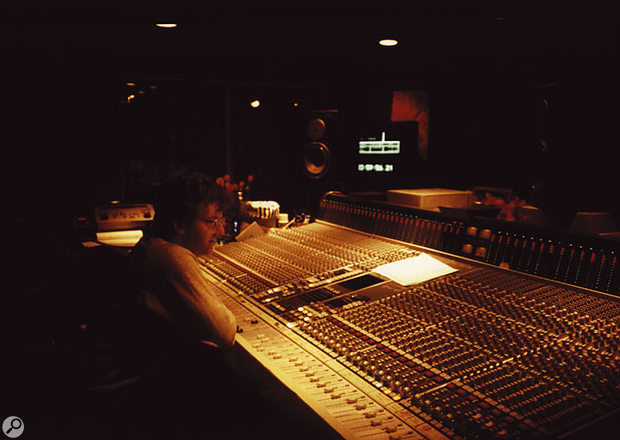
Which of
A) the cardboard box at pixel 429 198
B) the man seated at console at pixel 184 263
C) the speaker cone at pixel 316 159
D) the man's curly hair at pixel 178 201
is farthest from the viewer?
the speaker cone at pixel 316 159

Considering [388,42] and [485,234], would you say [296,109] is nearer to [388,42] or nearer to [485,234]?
[388,42]

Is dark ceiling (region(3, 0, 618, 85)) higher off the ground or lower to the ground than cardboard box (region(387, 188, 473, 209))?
higher

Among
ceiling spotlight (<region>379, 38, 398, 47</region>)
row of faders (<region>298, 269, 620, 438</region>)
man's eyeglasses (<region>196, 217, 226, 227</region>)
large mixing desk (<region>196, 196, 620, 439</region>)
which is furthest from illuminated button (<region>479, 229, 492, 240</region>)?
ceiling spotlight (<region>379, 38, 398, 47</region>)

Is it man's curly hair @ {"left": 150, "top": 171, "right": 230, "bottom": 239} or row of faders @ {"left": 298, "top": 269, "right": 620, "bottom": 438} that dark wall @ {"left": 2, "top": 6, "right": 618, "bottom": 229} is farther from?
man's curly hair @ {"left": 150, "top": 171, "right": 230, "bottom": 239}

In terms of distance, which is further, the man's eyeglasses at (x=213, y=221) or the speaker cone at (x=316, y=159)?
the speaker cone at (x=316, y=159)

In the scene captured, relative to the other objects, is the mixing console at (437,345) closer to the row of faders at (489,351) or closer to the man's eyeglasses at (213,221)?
the row of faders at (489,351)

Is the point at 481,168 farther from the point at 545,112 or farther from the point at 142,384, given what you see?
the point at 142,384

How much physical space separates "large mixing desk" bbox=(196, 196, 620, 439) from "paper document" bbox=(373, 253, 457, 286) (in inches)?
1.2

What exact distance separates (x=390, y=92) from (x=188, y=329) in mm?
A: 4730

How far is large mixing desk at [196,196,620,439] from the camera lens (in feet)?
4.50

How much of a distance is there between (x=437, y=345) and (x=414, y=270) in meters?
0.79

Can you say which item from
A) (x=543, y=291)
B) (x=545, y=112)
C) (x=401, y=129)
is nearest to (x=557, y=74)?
(x=545, y=112)

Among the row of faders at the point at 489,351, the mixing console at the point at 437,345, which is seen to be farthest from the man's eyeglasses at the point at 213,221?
the row of faders at the point at 489,351

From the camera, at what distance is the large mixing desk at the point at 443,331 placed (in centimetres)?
137
